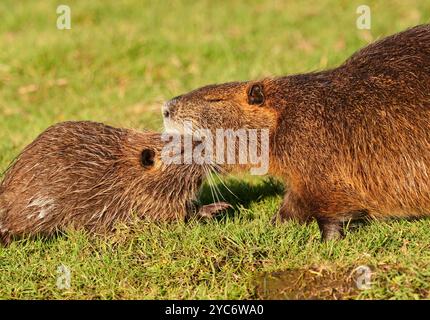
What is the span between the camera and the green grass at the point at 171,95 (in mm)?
4434

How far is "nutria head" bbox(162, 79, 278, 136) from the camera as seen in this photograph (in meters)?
5.32

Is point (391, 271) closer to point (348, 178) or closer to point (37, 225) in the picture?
point (348, 178)

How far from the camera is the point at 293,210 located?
5051 mm

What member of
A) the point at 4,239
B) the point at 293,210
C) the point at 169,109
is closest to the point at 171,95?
the point at 169,109

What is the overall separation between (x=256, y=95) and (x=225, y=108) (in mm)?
227

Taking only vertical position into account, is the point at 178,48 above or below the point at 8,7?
below

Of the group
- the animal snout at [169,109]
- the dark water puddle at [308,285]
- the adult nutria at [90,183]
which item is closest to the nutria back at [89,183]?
the adult nutria at [90,183]

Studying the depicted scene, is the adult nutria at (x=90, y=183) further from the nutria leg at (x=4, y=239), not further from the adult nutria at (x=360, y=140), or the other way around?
the adult nutria at (x=360, y=140)

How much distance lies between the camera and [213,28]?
32.8 feet

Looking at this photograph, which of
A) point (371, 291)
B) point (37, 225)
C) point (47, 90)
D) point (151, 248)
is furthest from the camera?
point (47, 90)

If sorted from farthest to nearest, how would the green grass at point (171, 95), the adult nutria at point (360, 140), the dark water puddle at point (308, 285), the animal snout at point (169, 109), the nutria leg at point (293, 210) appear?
the animal snout at point (169, 109)
the nutria leg at point (293, 210)
the adult nutria at point (360, 140)
the green grass at point (171, 95)
the dark water puddle at point (308, 285)

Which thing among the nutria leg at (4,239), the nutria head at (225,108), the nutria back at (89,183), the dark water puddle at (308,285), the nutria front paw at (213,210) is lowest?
the dark water puddle at (308,285)
